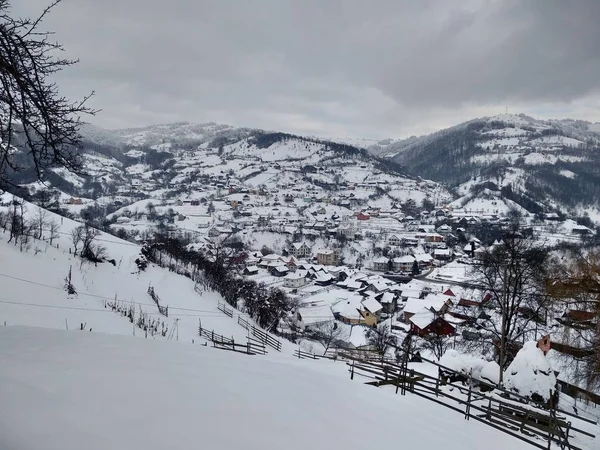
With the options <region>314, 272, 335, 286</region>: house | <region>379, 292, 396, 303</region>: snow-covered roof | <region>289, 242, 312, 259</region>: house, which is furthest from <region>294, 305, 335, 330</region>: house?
<region>289, 242, 312, 259</region>: house

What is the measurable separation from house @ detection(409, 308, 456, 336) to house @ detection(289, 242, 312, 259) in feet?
146

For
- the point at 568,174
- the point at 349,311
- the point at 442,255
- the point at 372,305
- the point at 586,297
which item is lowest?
the point at 349,311

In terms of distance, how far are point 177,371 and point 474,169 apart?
216624mm

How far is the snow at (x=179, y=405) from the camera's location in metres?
2.99

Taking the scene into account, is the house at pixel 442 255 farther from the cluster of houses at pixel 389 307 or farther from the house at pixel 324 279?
the house at pixel 324 279

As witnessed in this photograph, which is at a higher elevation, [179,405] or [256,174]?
[256,174]

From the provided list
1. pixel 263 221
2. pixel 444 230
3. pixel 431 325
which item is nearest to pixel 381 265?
pixel 444 230

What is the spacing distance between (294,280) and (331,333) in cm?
2105

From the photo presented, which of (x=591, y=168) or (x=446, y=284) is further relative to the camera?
(x=591, y=168)

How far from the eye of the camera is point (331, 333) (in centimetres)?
2939

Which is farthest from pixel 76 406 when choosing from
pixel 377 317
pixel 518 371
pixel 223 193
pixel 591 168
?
pixel 591 168

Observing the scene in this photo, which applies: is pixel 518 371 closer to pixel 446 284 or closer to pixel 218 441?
pixel 218 441

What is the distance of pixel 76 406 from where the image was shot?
3.24 metres

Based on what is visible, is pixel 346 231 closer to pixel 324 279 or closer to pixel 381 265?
pixel 381 265
